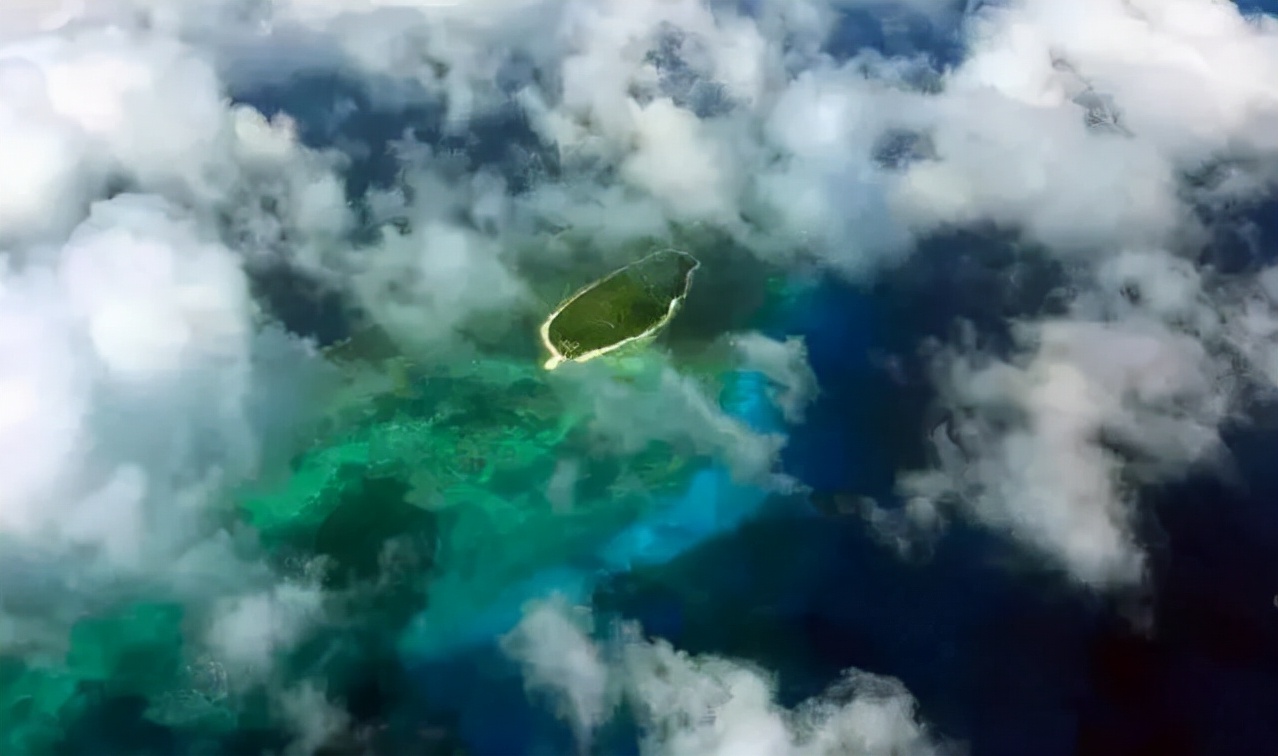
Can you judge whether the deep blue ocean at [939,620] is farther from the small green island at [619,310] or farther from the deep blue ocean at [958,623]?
the small green island at [619,310]

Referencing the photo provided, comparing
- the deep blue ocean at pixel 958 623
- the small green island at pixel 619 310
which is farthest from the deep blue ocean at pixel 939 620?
the small green island at pixel 619 310

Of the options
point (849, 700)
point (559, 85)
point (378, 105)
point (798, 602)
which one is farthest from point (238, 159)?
point (849, 700)

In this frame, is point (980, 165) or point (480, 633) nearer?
point (480, 633)

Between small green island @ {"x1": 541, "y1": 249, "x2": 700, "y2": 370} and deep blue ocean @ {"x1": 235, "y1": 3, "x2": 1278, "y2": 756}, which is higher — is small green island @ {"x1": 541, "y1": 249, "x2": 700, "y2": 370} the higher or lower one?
the higher one

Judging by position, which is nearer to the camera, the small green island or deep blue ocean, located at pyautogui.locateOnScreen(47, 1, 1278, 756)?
deep blue ocean, located at pyautogui.locateOnScreen(47, 1, 1278, 756)

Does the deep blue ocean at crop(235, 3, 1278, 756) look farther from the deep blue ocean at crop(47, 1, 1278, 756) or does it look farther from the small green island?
the small green island

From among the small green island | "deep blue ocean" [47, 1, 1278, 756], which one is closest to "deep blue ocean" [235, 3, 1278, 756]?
"deep blue ocean" [47, 1, 1278, 756]

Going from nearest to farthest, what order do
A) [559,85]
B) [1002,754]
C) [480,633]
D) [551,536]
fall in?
[1002,754]
[480,633]
[551,536]
[559,85]

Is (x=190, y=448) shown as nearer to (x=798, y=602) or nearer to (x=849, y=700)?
(x=798, y=602)

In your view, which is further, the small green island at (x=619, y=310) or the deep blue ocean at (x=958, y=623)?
the small green island at (x=619, y=310)
